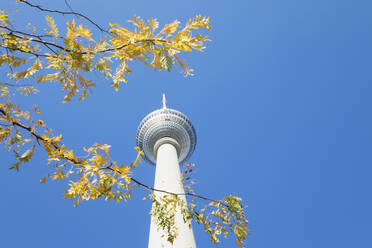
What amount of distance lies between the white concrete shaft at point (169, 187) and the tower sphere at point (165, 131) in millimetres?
4208

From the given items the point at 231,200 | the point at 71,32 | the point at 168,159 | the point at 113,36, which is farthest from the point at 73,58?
the point at 168,159

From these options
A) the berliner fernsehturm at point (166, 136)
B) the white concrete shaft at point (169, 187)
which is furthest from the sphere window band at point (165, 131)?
the white concrete shaft at point (169, 187)

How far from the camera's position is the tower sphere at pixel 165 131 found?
35.2 m

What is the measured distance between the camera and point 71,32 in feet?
9.41

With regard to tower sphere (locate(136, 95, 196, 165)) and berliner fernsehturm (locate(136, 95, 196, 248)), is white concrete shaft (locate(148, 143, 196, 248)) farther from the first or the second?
tower sphere (locate(136, 95, 196, 165))

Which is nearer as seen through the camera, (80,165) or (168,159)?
(80,165)

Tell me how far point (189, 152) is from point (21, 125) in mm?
36595

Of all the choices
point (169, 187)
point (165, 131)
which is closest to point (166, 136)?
point (165, 131)

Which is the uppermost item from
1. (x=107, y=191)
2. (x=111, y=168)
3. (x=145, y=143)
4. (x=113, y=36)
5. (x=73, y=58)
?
(x=145, y=143)

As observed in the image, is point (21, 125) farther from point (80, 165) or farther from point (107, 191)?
point (107, 191)

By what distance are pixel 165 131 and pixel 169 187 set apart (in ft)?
49.4

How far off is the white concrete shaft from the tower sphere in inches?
166

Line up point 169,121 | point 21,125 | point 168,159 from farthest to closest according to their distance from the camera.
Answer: point 169,121
point 168,159
point 21,125

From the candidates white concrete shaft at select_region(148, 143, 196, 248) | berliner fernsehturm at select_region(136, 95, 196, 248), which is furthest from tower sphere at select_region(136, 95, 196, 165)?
white concrete shaft at select_region(148, 143, 196, 248)
